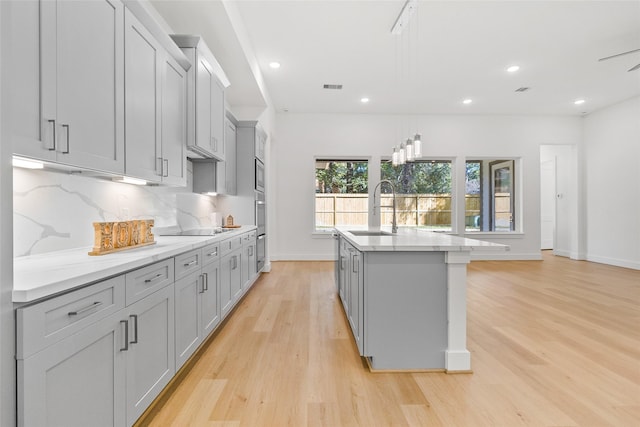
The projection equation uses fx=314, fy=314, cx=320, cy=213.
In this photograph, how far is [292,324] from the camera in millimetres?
2980

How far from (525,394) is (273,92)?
5.24m

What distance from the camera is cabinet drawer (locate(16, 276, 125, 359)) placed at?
36.8 inches

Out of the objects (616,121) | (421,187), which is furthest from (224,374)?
(616,121)

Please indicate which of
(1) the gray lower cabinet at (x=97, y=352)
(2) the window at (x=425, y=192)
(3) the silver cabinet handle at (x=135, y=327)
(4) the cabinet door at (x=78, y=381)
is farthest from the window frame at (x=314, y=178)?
(4) the cabinet door at (x=78, y=381)

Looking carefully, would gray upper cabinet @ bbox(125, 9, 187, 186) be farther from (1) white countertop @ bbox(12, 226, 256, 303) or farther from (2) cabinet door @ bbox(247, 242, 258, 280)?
(2) cabinet door @ bbox(247, 242, 258, 280)

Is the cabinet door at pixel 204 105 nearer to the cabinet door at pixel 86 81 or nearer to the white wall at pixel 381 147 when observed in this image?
the cabinet door at pixel 86 81

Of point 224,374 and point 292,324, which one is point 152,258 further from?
point 292,324

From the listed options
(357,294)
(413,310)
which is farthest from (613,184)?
(357,294)

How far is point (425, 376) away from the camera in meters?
2.04

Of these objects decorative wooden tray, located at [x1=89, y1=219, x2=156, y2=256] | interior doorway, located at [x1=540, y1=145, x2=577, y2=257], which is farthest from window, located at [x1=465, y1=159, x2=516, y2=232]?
decorative wooden tray, located at [x1=89, y1=219, x2=156, y2=256]

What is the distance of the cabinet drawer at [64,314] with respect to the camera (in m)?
0.93

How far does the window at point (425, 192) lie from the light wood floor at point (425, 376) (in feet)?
11.5

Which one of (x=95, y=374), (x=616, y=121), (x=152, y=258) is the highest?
(x=616, y=121)

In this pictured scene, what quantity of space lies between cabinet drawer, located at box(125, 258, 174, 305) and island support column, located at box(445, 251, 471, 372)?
174 centimetres
